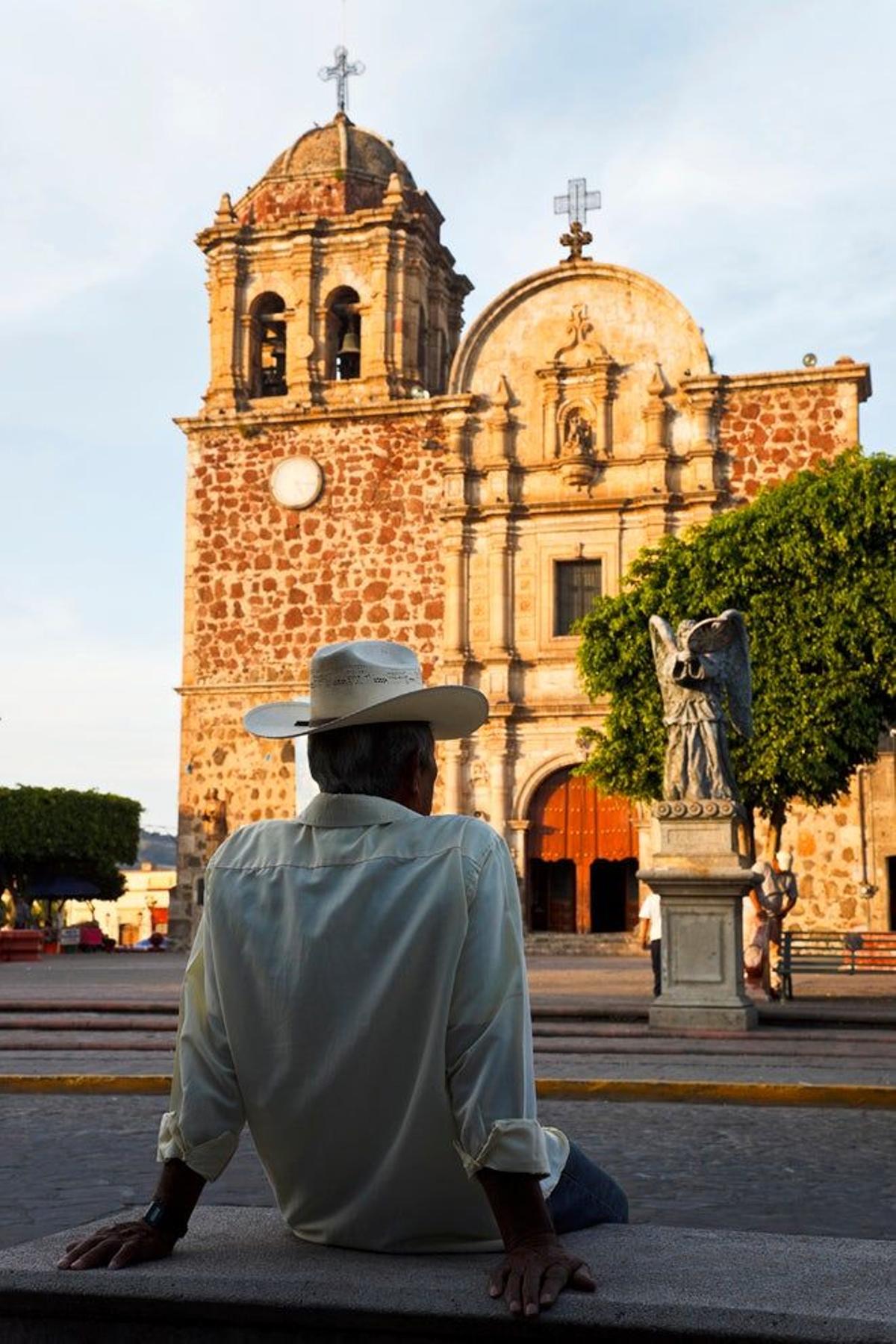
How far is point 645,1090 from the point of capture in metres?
8.17

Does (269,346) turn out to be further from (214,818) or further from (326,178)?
(214,818)

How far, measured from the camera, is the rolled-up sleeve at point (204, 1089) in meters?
2.87

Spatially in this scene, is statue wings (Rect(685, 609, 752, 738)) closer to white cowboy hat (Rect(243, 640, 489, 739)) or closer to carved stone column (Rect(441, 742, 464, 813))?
white cowboy hat (Rect(243, 640, 489, 739))

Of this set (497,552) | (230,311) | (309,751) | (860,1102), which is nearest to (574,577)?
(497,552)

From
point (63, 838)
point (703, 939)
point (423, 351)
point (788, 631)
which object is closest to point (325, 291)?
point (423, 351)

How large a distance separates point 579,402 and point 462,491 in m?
2.60

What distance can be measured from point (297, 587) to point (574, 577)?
16.8ft

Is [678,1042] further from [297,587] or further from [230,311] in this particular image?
[230,311]

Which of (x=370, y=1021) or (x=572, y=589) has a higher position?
(x=572, y=589)

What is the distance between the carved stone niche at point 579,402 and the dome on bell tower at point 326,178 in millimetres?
5195

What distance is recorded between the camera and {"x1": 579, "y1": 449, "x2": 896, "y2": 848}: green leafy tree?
2181 centimetres

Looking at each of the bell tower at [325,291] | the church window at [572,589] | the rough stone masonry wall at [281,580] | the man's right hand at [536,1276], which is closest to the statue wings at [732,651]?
the man's right hand at [536,1276]

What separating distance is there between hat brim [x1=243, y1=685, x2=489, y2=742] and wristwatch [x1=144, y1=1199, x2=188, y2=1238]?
86 cm

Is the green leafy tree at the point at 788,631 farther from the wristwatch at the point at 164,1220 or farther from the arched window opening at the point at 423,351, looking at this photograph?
the wristwatch at the point at 164,1220
